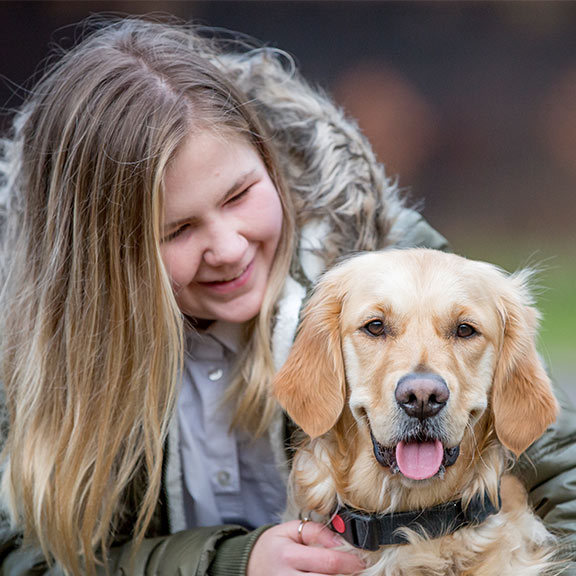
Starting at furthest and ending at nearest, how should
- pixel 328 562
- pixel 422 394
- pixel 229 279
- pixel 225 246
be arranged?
pixel 229 279, pixel 225 246, pixel 328 562, pixel 422 394

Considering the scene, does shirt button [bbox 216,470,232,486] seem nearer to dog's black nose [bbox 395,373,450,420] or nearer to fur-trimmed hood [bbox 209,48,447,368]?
fur-trimmed hood [bbox 209,48,447,368]

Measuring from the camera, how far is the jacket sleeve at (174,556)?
1854mm

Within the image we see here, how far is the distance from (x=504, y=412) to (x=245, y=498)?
0.96m

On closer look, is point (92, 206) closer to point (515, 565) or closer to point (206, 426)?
point (206, 426)

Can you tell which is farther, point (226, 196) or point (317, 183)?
point (317, 183)

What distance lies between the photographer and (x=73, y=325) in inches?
76.4

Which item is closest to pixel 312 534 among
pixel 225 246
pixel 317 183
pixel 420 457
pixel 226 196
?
pixel 420 457

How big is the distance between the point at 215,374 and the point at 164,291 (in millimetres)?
403

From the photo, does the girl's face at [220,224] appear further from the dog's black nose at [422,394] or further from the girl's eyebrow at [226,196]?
the dog's black nose at [422,394]

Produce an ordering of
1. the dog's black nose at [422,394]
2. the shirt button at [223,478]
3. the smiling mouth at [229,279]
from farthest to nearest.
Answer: the shirt button at [223,478] < the smiling mouth at [229,279] < the dog's black nose at [422,394]

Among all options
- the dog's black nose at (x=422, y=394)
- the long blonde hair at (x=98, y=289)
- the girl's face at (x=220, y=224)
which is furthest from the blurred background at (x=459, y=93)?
the dog's black nose at (x=422, y=394)

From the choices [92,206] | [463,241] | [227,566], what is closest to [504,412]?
[227,566]

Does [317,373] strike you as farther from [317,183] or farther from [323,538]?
[317,183]

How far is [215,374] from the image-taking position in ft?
7.07
